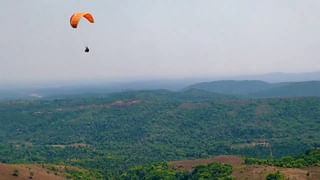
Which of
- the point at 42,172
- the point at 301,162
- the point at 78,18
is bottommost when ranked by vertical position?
the point at 42,172

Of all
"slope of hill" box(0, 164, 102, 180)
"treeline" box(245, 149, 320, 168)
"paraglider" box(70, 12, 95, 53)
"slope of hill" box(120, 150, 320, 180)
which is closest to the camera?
"paraglider" box(70, 12, 95, 53)

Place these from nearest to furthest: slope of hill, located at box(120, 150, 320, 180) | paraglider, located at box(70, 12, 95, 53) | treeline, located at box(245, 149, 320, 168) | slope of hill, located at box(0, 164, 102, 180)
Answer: paraglider, located at box(70, 12, 95, 53) → slope of hill, located at box(120, 150, 320, 180) → treeline, located at box(245, 149, 320, 168) → slope of hill, located at box(0, 164, 102, 180)

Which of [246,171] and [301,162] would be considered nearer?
[246,171]

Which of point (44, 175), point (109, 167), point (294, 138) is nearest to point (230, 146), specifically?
point (294, 138)

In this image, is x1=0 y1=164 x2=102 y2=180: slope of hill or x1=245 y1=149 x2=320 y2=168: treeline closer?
x1=245 y1=149 x2=320 y2=168: treeline

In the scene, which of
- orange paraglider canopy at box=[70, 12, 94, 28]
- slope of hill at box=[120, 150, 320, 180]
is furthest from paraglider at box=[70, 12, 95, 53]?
slope of hill at box=[120, 150, 320, 180]

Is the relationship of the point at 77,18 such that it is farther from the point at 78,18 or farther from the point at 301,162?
the point at 301,162

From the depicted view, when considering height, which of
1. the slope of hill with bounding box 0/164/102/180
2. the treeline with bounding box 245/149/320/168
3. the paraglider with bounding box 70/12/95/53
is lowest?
the slope of hill with bounding box 0/164/102/180

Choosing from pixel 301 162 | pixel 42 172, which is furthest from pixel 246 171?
pixel 42 172

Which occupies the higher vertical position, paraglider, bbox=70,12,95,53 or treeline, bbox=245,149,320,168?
paraglider, bbox=70,12,95,53

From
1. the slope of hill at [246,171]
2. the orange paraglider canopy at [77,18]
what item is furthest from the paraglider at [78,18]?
the slope of hill at [246,171]

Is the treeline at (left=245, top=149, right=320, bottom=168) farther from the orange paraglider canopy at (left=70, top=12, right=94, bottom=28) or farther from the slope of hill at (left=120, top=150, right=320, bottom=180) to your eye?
the orange paraglider canopy at (left=70, top=12, right=94, bottom=28)
